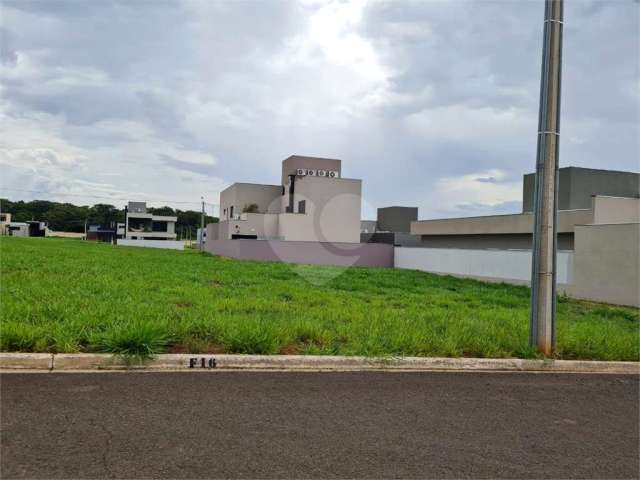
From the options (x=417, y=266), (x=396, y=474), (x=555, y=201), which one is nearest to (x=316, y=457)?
(x=396, y=474)

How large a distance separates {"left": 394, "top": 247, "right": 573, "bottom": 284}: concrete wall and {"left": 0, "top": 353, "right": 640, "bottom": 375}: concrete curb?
47.2 feet

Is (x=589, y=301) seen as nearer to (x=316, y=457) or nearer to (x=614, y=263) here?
(x=614, y=263)

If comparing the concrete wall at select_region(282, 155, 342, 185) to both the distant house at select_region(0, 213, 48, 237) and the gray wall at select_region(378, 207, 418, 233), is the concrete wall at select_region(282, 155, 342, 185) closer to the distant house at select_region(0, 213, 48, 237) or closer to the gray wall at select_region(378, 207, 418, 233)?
the gray wall at select_region(378, 207, 418, 233)

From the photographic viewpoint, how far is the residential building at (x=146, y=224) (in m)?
95.6

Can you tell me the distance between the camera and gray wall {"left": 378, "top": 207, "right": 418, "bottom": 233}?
61.8 metres

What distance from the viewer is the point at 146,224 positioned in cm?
9738

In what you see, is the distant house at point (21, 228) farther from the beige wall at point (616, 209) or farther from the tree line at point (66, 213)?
the beige wall at point (616, 209)

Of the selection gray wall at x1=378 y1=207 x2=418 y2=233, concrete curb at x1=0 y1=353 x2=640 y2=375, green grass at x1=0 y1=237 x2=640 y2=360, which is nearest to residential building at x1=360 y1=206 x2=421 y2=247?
gray wall at x1=378 y1=207 x2=418 y2=233

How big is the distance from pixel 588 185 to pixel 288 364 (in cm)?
3133

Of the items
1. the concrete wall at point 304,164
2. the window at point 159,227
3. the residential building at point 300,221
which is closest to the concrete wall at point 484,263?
the residential building at point 300,221

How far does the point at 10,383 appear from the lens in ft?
16.4

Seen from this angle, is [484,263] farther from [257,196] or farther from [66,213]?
[66,213]

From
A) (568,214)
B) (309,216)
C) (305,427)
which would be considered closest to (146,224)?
(309,216)

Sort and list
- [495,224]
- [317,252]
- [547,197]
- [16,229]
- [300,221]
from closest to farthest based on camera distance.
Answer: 1. [547,197]
2. [495,224]
3. [317,252]
4. [300,221]
5. [16,229]
